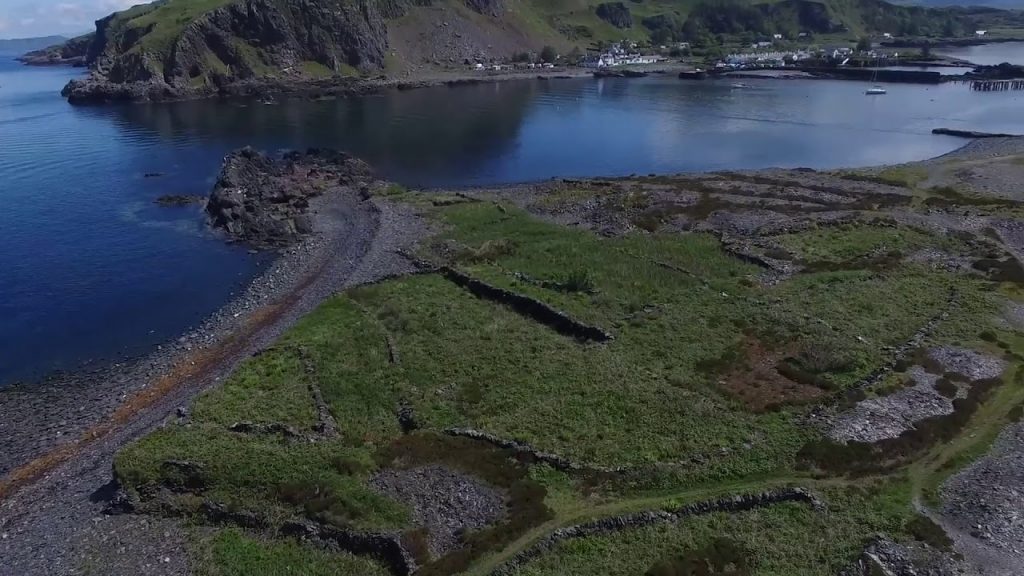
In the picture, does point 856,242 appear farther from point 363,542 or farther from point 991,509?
point 363,542

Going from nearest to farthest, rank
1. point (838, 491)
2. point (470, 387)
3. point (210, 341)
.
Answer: point (838, 491), point (470, 387), point (210, 341)

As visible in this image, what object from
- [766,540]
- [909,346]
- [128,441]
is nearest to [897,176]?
[909,346]

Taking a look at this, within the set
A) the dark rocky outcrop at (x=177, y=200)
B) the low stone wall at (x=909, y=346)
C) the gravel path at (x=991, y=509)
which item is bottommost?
the gravel path at (x=991, y=509)

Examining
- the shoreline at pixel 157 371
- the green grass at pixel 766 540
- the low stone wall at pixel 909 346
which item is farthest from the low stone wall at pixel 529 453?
the shoreline at pixel 157 371

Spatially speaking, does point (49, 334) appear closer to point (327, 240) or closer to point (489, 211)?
point (327, 240)

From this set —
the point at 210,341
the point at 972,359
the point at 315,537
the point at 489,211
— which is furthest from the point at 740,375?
the point at 489,211

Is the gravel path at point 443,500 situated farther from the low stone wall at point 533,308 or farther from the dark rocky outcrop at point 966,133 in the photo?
the dark rocky outcrop at point 966,133
